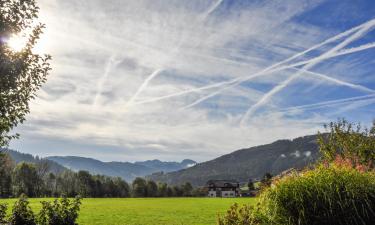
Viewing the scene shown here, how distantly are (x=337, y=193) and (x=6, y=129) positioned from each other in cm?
1094

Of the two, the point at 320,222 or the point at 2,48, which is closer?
the point at 320,222

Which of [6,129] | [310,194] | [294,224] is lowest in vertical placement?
[294,224]

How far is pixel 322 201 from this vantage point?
33.7 feet

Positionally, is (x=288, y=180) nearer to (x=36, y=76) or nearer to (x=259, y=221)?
(x=259, y=221)

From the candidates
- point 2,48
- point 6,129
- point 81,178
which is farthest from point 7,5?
point 81,178

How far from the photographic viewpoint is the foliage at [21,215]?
16328 millimetres

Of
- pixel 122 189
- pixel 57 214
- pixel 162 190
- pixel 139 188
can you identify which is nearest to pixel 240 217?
pixel 57 214

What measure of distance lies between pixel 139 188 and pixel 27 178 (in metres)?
43.9

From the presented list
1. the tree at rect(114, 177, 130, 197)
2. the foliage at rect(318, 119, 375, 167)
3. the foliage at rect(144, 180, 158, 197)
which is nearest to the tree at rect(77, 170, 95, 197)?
the tree at rect(114, 177, 130, 197)

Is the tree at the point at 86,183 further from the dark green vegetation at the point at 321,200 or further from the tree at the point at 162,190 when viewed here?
the dark green vegetation at the point at 321,200

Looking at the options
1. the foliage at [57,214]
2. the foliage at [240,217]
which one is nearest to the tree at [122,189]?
the foliage at [57,214]

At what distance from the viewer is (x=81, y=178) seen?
161 metres

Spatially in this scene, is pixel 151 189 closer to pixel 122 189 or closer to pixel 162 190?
pixel 162 190

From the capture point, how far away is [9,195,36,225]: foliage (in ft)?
53.6
